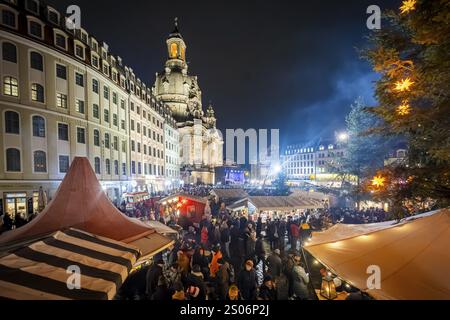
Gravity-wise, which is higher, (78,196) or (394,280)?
(78,196)

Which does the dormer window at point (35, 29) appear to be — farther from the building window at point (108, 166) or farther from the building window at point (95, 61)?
the building window at point (108, 166)

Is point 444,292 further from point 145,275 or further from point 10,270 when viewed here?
point 145,275

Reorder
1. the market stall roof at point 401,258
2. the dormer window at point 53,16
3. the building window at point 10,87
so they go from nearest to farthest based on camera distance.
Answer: the market stall roof at point 401,258 < the building window at point 10,87 < the dormer window at point 53,16

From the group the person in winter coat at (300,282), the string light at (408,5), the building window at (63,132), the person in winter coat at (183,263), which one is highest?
the string light at (408,5)

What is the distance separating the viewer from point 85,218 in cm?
646

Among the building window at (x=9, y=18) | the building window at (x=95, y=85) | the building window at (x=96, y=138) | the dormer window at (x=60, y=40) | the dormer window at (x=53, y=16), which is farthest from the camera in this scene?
the building window at (x=96, y=138)

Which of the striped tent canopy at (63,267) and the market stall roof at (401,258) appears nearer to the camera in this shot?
the striped tent canopy at (63,267)

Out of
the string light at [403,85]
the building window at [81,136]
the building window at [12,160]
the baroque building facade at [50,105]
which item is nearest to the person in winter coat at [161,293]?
the string light at [403,85]

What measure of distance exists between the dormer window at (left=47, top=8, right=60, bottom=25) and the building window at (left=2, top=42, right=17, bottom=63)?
5.81 metres

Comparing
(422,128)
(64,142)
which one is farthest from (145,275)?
(64,142)

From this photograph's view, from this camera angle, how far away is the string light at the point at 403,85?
549 centimetres

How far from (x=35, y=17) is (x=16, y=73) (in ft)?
18.5

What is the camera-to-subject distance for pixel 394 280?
387 cm

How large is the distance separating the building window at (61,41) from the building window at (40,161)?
1072cm
